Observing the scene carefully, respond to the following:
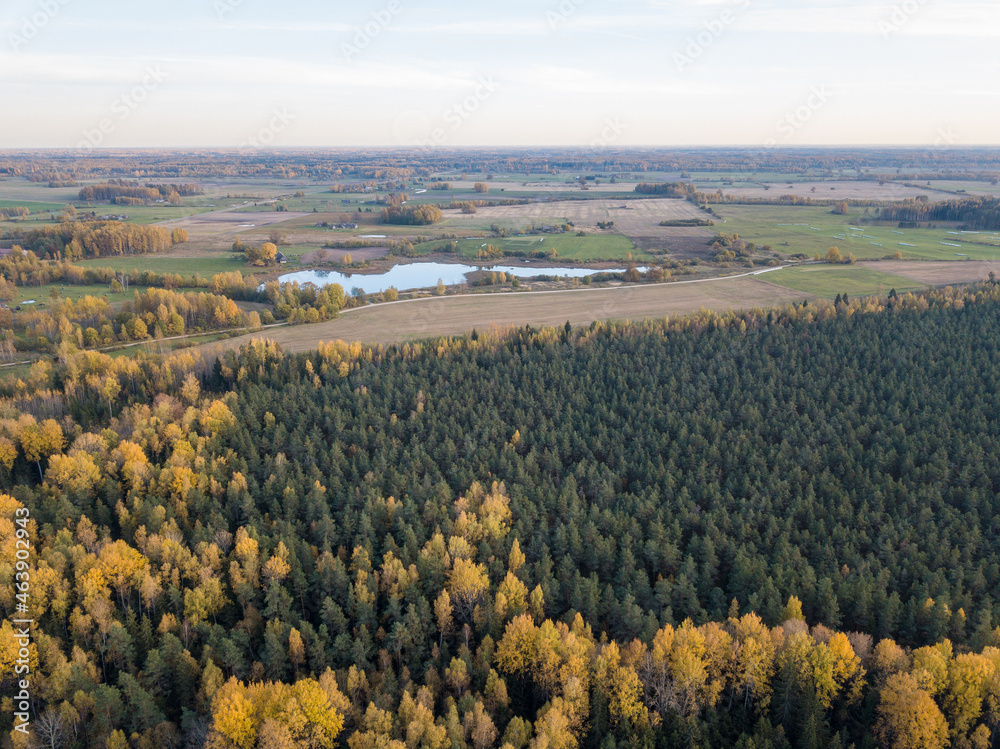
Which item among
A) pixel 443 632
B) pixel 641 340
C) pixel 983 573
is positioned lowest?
pixel 443 632

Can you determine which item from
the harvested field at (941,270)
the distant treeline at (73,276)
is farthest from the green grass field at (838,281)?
the distant treeline at (73,276)

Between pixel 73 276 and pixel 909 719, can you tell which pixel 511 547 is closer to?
pixel 909 719

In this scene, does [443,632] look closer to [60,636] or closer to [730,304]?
[60,636]

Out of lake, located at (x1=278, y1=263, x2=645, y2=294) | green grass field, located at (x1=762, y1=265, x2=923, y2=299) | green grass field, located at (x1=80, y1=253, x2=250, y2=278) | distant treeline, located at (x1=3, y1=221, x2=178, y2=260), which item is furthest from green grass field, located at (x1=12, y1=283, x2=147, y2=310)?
green grass field, located at (x1=762, y1=265, x2=923, y2=299)

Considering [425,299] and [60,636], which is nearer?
[60,636]

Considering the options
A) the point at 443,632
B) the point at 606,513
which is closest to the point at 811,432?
the point at 606,513

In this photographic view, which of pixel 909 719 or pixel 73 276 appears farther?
pixel 73 276

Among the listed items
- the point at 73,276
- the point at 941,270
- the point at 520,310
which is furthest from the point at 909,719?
the point at 73,276

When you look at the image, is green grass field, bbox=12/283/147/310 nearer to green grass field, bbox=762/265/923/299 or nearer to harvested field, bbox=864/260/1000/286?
green grass field, bbox=762/265/923/299
